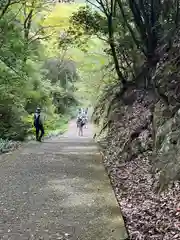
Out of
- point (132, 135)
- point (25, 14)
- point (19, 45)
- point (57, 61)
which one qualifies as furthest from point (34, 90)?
point (57, 61)

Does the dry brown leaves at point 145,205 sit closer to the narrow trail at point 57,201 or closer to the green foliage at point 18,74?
the narrow trail at point 57,201

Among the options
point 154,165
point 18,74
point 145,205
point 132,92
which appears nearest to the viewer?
point 145,205

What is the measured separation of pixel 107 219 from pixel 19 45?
10.7 meters

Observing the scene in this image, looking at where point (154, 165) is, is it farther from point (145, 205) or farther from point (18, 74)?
point (18, 74)

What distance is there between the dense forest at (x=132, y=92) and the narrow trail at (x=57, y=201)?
0.35 metres

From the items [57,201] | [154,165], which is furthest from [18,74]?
[57,201]

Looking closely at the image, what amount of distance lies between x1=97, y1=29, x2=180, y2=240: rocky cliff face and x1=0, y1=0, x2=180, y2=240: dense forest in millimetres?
20

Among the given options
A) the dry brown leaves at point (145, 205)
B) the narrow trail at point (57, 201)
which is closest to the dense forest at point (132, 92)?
the dry brown leaves at point (145, 205)

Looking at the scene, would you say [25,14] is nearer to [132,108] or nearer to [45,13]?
[45,13]

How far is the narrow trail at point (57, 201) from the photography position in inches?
203

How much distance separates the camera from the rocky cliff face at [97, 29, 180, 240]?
5375mm

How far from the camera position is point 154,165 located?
25.3 feet

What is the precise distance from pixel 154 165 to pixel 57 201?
241 cm

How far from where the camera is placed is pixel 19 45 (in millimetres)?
14727
